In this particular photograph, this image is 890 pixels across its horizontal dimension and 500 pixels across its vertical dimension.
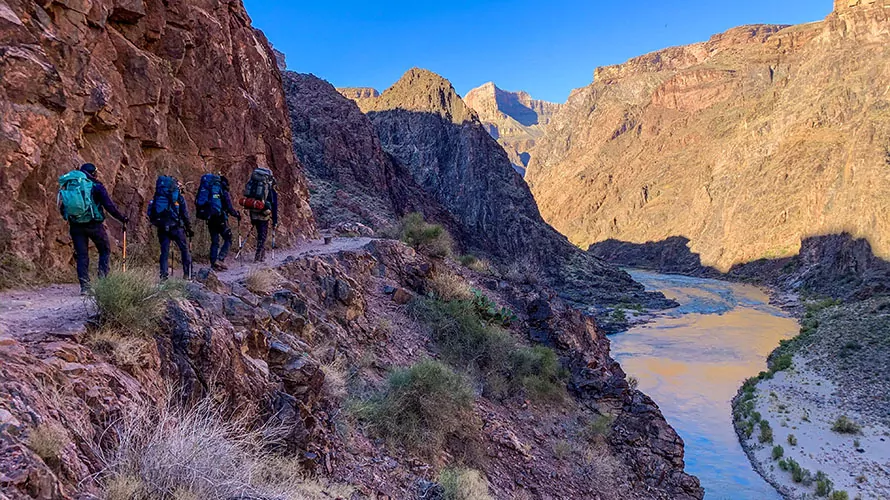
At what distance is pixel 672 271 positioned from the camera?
261 ft

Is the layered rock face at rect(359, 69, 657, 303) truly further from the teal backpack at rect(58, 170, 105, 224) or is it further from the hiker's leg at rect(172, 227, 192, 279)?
the teal backpack at rect(58, 170, 105, 224)

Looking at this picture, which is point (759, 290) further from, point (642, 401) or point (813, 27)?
point (813, 27)

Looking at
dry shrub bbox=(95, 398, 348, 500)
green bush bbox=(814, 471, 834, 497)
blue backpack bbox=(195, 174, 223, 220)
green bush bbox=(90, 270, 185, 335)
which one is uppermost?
blue backpack bbox=(195, 174, 223, 220)

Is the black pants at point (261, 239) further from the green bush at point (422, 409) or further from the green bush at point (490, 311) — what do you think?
the green bush at point (490, 311)

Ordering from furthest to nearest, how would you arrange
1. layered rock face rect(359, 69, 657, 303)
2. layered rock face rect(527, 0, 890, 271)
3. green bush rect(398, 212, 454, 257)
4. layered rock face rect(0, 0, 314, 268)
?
layered rock face rect(527, 0, 890, 271) < layered rock face rect(359, 69, 657, 303) < green bush rect(398, 212, 454, 257) < layered rock face rect(0, 0, 314, 268)

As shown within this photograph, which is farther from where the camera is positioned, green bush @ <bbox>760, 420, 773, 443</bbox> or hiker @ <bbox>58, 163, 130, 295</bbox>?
green bush @ <bbox>760, 420, 773, 443</bbox>

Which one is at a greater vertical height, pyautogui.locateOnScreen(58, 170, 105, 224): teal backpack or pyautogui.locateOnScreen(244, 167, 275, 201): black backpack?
pyautogui.locateOnScreen(244, 167, 275, 201): black backpack

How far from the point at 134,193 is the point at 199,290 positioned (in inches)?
126

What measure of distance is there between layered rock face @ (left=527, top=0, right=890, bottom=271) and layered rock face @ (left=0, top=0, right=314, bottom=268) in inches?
2143

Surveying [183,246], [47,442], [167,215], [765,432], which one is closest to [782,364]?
[765,432]

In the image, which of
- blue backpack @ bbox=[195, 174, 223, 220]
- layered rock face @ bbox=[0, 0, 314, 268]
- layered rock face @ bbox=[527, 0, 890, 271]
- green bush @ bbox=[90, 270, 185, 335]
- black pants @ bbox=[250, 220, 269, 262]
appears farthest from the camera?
→ layered rock face @ bbox=[527, 0, 890, 271]

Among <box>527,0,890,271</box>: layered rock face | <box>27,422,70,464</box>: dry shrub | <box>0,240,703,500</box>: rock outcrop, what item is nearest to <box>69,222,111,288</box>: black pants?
<box>0,240,703,500</box>: rock outcrop

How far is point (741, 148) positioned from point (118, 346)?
9262 centimetres

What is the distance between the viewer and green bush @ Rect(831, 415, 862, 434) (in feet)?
60.8
